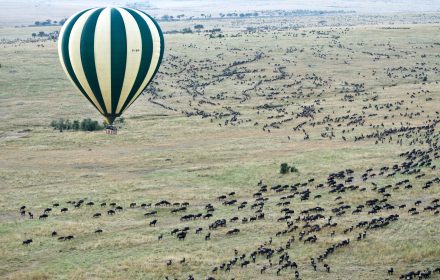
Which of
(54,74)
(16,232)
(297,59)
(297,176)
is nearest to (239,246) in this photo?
(16,232)

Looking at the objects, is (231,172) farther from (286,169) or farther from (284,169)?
(286,169)

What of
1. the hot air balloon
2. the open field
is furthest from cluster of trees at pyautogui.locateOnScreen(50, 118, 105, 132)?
the hot air balloon

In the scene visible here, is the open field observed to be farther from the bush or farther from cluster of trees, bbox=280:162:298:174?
the bush

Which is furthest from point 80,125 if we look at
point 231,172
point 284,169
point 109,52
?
point 109,52

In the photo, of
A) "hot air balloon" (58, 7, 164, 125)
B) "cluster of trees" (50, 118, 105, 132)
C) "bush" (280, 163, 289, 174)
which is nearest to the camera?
"hot air balloon" (58, 7, 164, 125)

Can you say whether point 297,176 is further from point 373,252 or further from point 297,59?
point 297,59
